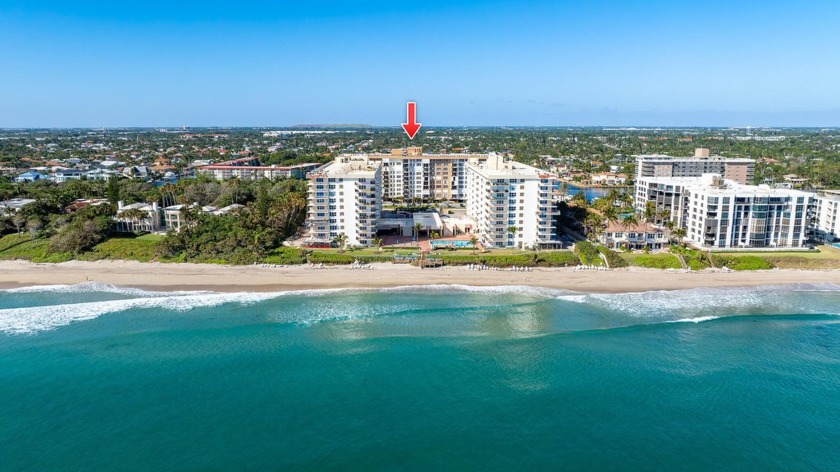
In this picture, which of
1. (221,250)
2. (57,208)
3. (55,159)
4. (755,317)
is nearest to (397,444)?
(755,317)

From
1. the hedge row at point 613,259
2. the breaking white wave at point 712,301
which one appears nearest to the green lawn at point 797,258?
the breaking white wave at point 712,301

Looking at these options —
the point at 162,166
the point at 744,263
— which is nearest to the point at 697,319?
the point at 744,263

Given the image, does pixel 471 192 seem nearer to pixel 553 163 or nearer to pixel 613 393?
pixel 613 393

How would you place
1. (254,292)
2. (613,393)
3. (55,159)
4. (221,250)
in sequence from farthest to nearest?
(55,159) → (221,250) → (254,292) → (613,393)

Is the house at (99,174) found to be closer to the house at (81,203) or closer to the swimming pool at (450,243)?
the house at (81,203)

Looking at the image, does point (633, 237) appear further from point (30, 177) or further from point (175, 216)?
point (30, 177)

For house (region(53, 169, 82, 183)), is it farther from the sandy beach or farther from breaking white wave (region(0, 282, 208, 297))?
breaking white wave (region(0, 282, 208, 297))
